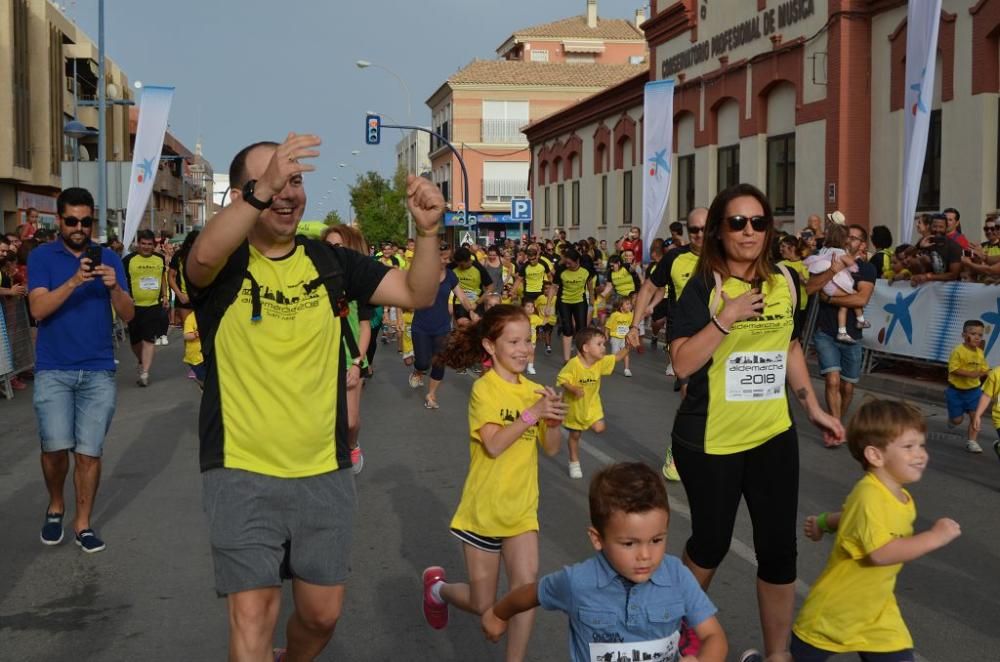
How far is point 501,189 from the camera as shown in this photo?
3002 inches

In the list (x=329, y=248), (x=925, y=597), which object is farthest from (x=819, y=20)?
(x=329, y=248)

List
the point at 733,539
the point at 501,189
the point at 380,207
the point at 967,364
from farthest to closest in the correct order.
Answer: the point at 380,207 < the point at 501,189 < the point at 967,364 < the point at 733,539

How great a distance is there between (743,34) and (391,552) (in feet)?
79.3

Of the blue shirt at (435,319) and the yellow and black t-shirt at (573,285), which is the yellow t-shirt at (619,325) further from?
the blue shirt at (435,319)

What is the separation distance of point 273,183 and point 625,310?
13.8 meters

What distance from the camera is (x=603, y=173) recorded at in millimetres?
42281

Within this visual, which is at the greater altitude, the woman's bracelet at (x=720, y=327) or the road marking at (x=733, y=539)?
the woman's bracelet at (x=720, y=327)

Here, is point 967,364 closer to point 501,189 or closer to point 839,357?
point 839,357

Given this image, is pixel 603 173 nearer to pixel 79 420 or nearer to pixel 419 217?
pixel 79 420

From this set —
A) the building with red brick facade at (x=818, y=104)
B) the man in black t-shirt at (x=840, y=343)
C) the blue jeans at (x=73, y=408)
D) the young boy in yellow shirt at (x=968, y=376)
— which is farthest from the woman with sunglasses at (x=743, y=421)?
the building with red brick facade at (x=818, y=104)

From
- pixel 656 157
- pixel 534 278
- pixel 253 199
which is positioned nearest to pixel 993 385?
pixel 253 199

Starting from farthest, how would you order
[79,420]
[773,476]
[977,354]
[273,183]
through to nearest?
[977,354]
[79,420]
[773,476]
[273,183]

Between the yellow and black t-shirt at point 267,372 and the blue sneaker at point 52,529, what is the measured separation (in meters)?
3.70

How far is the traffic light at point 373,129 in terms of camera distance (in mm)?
44219
